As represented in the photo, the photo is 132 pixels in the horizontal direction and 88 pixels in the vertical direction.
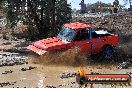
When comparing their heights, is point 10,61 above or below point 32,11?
below

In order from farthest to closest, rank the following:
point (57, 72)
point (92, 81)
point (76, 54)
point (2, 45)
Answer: point (2, 45) < point (76, 54) < point (57, 72) < point (92, 81)

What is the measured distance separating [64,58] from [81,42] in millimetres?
1205

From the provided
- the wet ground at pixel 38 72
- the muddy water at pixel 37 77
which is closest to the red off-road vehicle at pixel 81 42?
the wet ground at pixel 38 72

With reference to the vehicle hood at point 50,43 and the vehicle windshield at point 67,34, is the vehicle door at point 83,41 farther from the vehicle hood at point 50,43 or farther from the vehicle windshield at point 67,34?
the vehicle hood at point 50,43

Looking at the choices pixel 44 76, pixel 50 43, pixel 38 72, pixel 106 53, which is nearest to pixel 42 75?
pixel 44 76

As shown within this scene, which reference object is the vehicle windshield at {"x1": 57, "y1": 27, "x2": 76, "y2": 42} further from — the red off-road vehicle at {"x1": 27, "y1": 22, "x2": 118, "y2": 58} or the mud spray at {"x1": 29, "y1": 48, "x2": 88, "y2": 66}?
the mud spray at {"x1": 29, "y1": 48, "x2": 88, "y2": 66}

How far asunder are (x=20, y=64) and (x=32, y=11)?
9.14 meters

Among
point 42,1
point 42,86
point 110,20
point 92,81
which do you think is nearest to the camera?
point 92,81

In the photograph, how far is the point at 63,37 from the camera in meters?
18.8

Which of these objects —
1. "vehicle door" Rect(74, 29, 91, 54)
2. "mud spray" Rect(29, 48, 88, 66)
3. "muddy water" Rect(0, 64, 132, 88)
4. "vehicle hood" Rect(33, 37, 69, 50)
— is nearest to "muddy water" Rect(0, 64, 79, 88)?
"muddy water" Rect(0, 64, 132, 88)

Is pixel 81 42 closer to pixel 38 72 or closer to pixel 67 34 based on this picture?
pixel 67 34

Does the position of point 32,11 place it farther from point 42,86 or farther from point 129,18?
point 42,86

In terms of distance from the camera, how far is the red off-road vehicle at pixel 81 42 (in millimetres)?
17936

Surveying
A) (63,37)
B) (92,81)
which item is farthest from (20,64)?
(92,81)
